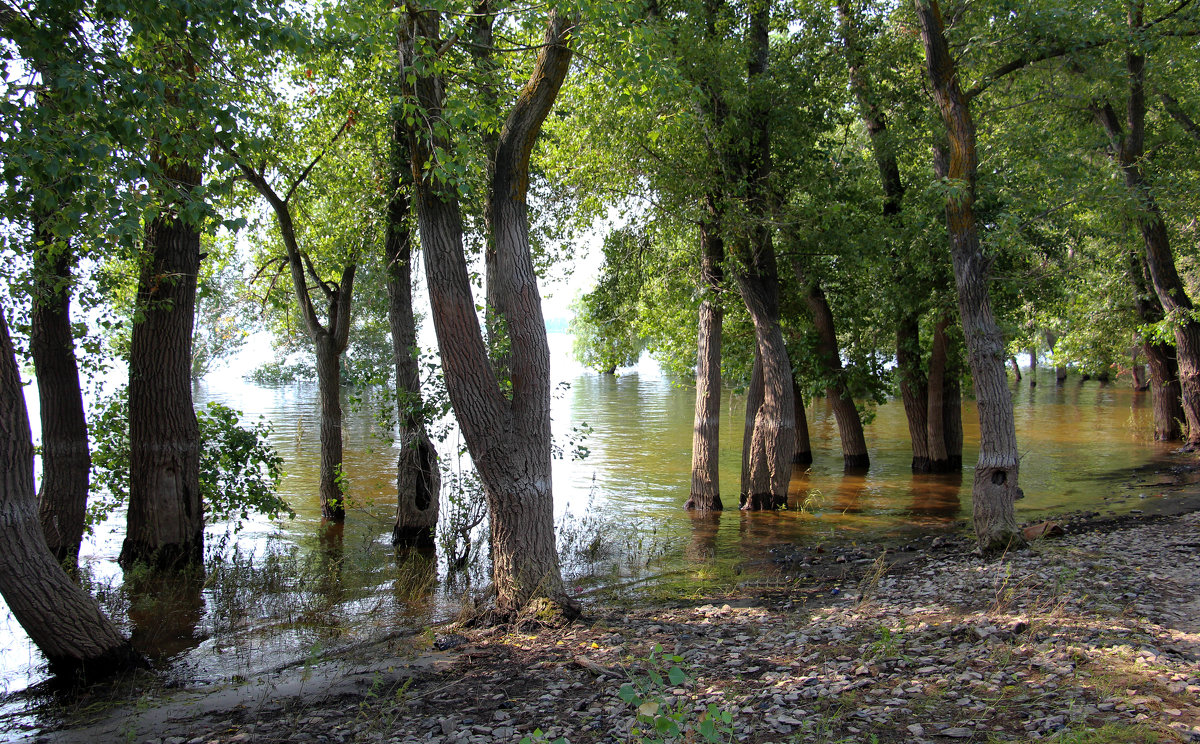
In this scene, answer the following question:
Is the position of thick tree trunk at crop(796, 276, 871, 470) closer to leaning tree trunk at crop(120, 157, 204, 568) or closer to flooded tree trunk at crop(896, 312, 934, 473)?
flooded tree trunk at crop(896, 312, 934, 473)

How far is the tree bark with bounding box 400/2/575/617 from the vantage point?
726 centimetres

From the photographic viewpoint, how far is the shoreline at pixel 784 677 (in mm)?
4605

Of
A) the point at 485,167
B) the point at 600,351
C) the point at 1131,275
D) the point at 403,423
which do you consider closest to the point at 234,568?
the point at 403,423

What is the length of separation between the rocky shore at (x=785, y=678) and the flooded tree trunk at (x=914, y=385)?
394 inches

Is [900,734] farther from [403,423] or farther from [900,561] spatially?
[403,423]

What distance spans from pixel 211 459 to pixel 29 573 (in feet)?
17.6

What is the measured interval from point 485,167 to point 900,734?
6.35 meters

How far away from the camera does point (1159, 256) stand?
1739 centimetres

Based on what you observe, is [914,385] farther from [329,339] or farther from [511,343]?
[511,343]

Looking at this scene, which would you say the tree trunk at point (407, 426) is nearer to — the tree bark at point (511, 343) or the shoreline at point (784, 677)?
the tree bark at point (511, 343)

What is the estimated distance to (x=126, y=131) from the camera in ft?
16.7

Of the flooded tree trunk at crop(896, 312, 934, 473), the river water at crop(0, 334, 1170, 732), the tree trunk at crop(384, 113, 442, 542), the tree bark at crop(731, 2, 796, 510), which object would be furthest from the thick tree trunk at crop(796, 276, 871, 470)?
the tree trunk at crop(384, 113, 442, 542)

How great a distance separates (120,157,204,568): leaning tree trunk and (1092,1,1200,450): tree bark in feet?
55.6

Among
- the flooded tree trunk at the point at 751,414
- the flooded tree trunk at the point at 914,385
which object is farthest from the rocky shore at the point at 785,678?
the flooded tree trunk at the point at 914,385
